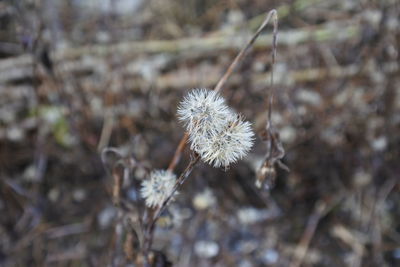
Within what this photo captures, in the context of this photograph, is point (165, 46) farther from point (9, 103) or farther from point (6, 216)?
point (6, 216)

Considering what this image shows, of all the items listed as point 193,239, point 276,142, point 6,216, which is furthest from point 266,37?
point 6,216

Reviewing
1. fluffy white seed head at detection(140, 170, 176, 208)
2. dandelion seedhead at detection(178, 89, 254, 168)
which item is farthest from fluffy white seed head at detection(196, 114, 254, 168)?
fluffy white seed head at detection(140, 170, 176, 208)

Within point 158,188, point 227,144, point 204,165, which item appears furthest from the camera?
point 204,165

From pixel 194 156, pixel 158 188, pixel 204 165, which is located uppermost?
pixel 194 156

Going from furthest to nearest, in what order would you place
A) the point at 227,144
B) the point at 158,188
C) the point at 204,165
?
the point at 204,165, the point at 158,188, the point at 227,144

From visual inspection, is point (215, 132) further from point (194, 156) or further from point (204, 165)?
point (204, 165)

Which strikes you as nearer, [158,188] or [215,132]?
[215,132]

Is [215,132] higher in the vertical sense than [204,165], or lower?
higher

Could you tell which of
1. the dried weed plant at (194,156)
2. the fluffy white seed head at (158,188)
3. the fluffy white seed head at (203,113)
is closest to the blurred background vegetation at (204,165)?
the dried weed plant at (194,156)

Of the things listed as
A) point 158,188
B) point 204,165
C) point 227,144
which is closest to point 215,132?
point 227,144
